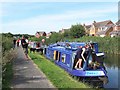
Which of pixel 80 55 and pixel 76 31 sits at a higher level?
pixel 76 31

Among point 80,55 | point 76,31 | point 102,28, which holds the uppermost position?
point 102,28

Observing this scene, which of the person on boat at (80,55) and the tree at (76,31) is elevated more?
the tree at (76,31)

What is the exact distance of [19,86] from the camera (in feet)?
34.6

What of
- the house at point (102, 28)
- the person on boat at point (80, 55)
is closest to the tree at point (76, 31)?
the house at point (102, 28)

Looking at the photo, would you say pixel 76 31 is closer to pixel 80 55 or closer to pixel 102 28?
pixel 102 28

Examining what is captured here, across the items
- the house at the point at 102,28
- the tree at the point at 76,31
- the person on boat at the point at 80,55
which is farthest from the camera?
the house at the point at 102,28

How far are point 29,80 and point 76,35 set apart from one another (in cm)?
6087

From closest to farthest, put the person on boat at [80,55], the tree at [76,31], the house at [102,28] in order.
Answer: the person on boat at [80,55] → the tree at [76,31] → the house at [102,28]

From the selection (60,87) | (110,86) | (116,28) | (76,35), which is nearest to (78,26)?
(76,35)

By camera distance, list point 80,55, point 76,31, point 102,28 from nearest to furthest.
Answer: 1. point 80,55
2. point 76,31
3. point 102,28

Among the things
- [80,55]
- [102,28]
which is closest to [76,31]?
[102,28]

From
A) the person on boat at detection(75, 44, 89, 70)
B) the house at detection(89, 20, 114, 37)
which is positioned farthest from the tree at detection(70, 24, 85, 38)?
the person on boat at detection(75, 44, 89, 70)

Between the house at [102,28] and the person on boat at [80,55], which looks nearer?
the person on boat at [80,55]

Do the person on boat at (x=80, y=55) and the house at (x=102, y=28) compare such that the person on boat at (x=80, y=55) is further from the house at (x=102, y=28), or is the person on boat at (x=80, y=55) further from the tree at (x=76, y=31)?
the house at (x=102, y=28)
